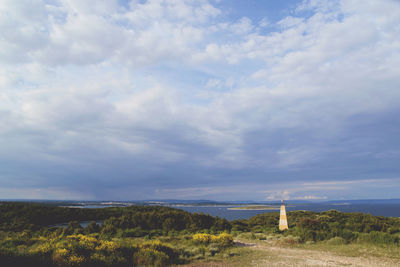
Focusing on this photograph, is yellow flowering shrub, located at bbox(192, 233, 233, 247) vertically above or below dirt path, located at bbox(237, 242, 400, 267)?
below

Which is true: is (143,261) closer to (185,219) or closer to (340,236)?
(340,236)

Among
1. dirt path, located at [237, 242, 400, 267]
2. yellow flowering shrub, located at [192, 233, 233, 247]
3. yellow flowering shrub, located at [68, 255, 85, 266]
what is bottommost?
yellow flowering shrub, located at [192, 233, 233, 247]

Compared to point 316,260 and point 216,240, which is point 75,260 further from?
point 316,260

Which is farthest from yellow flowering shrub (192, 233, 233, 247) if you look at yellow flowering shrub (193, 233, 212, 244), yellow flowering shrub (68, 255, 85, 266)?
yellow flowering shrub (68, 255, 85, 266)

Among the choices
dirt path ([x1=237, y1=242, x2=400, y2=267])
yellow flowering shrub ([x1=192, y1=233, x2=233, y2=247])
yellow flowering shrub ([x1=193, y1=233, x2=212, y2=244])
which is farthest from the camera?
yellow flowering shrub ([x1=193, y1=233, x2=212, y2=244])

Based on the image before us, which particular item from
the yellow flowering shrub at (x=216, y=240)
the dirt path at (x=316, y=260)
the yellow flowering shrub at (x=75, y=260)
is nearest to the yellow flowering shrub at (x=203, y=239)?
the yellow flowering shrub at (x=216, y=240)

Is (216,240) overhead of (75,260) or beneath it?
beneath

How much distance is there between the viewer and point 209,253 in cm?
1257

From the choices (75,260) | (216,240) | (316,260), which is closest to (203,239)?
(216,240)

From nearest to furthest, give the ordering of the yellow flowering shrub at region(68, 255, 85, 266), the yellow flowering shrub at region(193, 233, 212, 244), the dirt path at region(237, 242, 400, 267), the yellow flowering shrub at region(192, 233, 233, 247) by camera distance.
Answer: the yellow flowering shrub at region(68, 255, 85, 266)
the dirt path at region(237, 242, 400, 267)
the yellow flowering shrub at region(192, 233, 233, 247)
the yellow flowering shrub at region(193, 233, 212, 244)

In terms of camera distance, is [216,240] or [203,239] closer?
[216,240]

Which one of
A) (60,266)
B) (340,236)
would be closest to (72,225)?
(60,266)

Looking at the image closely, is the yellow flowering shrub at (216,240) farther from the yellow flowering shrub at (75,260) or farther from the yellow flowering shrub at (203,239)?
the yellow flowering shrub at (75,260)

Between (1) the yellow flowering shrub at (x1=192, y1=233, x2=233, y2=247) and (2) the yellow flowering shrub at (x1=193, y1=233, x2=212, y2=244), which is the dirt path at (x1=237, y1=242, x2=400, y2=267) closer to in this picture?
(1) the yellow flowering shrub at (x1=192, y1=233, x2=233, y2=247)
